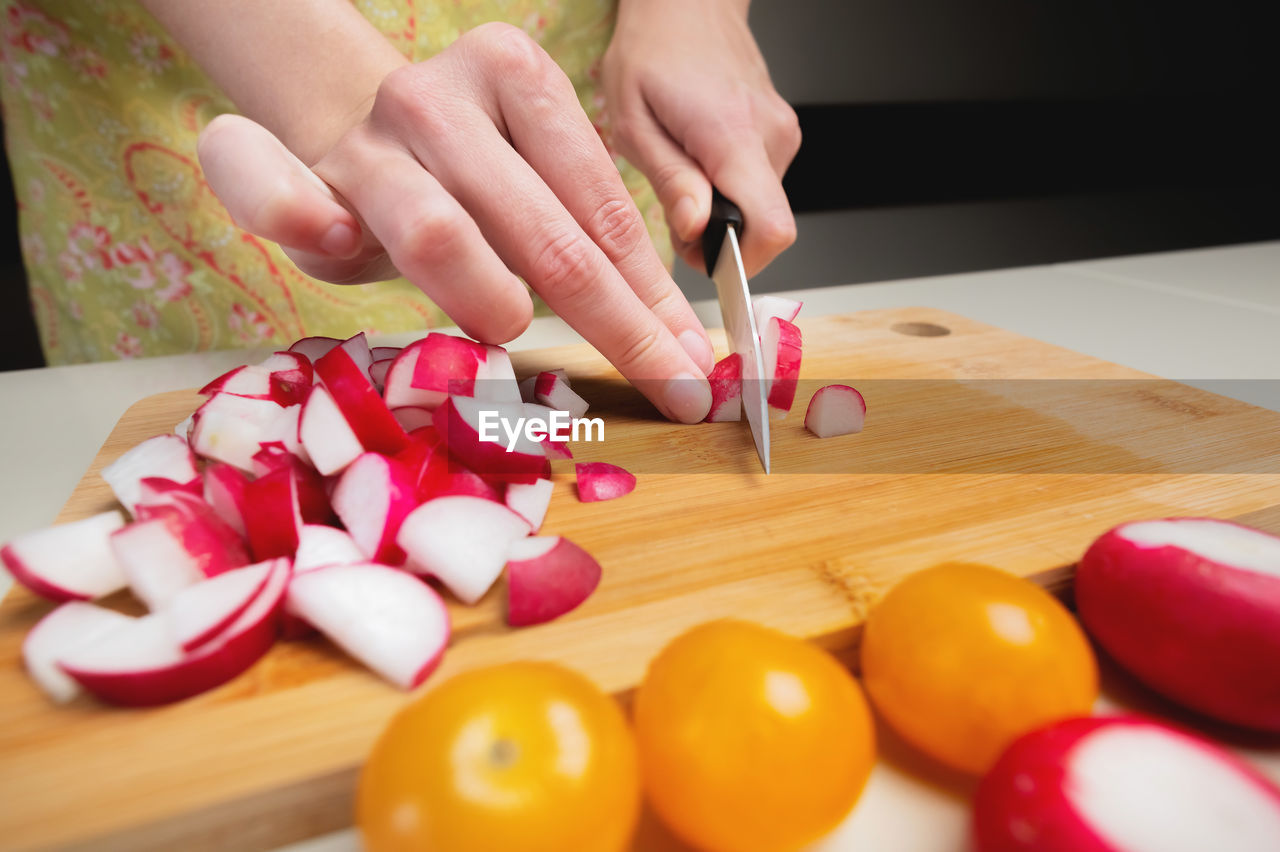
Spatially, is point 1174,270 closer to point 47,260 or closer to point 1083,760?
point 1083,760

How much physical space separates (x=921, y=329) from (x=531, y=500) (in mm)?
994

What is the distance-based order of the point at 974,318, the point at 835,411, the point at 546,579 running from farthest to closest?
the point at 974,318 → the point at 835,411 → the point at 546,579

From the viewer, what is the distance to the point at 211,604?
25.5 inches

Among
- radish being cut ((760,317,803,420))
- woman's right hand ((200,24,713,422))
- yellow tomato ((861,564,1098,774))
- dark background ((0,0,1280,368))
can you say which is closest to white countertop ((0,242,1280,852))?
yellow tomato ((861,564,1098,774))

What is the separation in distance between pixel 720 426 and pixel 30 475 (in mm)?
977

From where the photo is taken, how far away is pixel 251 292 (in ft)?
5.56

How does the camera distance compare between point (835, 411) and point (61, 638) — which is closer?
point (61, 638)

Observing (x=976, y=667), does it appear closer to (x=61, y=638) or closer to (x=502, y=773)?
(x=502, y=773)

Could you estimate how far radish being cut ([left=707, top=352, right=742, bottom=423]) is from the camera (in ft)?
3.78

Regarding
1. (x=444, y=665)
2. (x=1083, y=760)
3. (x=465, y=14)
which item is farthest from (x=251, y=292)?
(x=1083, y=760)

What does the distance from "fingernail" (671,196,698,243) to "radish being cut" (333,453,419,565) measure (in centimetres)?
68

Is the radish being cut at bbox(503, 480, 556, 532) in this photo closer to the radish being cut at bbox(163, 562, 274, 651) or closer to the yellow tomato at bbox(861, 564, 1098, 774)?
the radish being cut at bbox(163, 562, 274, 651)

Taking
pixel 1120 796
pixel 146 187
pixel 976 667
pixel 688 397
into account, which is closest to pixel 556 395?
pixel 688 397

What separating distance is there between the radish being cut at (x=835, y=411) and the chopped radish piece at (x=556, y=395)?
0.34 m
